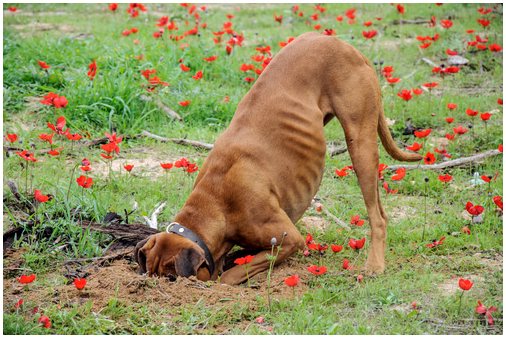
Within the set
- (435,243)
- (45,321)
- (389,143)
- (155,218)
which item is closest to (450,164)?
(389,143)

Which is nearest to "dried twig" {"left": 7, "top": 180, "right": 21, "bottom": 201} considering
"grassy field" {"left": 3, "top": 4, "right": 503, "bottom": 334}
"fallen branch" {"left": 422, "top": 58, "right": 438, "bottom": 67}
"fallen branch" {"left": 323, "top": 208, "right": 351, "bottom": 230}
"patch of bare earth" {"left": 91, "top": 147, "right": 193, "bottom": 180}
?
"grassy field" {"left": 3, "top": 4, "right": 503, "bottom": 334}

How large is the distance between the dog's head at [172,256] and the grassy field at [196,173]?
10cm

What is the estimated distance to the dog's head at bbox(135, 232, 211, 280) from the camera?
4.75m

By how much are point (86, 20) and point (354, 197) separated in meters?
6.64

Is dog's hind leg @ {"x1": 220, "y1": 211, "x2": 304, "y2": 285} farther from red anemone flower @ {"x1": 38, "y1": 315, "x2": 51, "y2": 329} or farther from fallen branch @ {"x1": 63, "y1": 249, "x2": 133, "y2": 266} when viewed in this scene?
red anemone flower @ {"x1": 38, "y1": 315, "x2": 51, "y2": 329}

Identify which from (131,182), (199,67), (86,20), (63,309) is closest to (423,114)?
(199,67)

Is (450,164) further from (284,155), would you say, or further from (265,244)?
(265,244)

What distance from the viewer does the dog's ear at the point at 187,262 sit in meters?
4.73

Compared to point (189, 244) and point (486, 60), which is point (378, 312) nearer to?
point (189, 244)

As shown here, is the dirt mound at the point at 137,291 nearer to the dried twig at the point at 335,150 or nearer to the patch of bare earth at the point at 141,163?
the patch of bare earth at the point at 141,163

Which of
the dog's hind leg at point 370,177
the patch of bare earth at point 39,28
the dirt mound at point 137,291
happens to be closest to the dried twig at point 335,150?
the dog's hind leg at point 370,177

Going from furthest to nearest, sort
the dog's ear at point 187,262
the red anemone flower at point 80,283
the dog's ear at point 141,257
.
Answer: the dog's ear at point 141,257 → the dog's ear at point 187,262 → the red anemone flower at point 80,283

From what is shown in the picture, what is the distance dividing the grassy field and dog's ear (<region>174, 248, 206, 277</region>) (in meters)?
0.08

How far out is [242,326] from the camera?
4.44 metres
